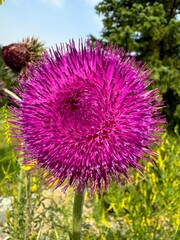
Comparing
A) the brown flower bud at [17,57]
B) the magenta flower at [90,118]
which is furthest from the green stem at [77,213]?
the brown flower bud at [17,57]

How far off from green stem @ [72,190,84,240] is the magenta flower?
53mm

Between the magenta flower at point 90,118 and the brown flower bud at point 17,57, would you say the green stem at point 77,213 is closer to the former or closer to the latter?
the magenta flower at point 90,118

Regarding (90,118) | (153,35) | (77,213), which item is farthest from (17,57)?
(153,35)

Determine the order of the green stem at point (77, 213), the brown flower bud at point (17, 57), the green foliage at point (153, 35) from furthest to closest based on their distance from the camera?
Answer: the green foliage at point (153, 35) → the brown flower bud at point (17, 57) → the green stem at point (77, 213)

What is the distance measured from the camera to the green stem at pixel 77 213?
2.04m

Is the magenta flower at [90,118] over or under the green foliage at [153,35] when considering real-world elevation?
under

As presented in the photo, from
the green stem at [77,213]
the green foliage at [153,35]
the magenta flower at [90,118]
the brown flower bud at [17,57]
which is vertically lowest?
the green stem at [77,213]

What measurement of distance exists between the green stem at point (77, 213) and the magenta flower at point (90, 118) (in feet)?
0.17

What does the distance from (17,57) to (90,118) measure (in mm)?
2408

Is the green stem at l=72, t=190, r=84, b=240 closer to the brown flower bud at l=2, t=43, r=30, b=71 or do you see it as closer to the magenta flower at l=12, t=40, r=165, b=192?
the magenta flower at l=12, t=40, r=165, b=192

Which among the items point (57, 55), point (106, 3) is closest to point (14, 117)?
point (57, 55)

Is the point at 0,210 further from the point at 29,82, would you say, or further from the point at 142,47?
the point at 142,47

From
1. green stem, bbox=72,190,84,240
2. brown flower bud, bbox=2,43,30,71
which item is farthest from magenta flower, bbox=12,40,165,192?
brown flower bud, bbox=2,43,30,71

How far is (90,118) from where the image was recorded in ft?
6.98
